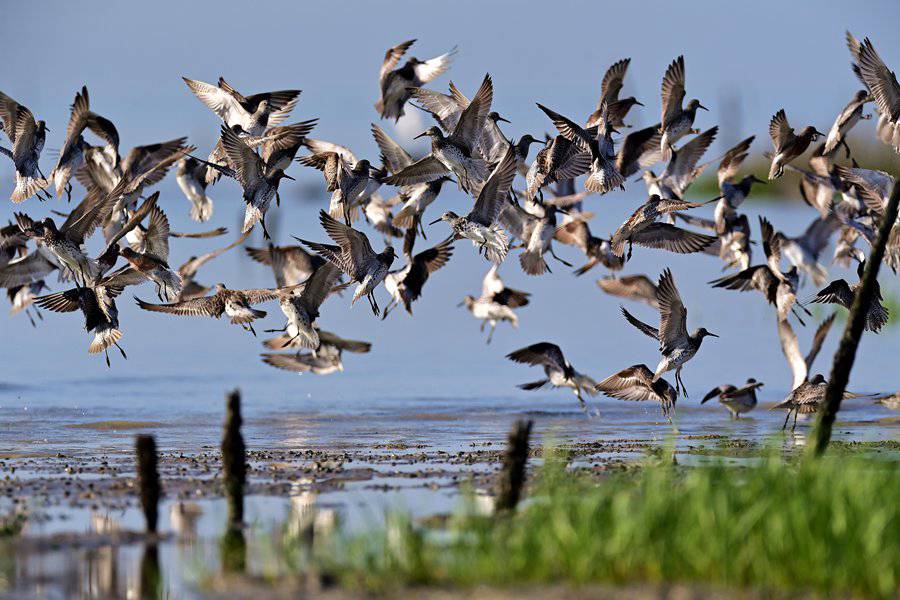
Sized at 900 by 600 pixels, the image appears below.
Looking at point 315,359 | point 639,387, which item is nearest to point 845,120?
point 639,387

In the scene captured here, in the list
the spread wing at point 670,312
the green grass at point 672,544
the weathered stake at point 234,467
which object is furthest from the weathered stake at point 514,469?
the spread wing at point 670,312

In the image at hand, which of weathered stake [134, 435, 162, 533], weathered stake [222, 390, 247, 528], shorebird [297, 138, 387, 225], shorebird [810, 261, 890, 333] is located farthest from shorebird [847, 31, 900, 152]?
weathered stake [134, 435, 162, 533]

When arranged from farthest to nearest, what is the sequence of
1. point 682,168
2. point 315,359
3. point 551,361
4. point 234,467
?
1. point 682,168
2. point 315,359
3. point 551,361
4. point 234,467

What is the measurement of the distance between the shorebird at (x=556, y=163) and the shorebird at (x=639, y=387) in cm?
222

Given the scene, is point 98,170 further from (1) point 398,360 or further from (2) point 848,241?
(2) point 848,241

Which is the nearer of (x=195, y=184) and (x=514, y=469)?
(x=514, y=469)

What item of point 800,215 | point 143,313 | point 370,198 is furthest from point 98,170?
point 800,215

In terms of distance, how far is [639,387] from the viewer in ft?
45.4

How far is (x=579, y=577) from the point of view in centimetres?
625

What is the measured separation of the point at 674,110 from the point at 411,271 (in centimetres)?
347

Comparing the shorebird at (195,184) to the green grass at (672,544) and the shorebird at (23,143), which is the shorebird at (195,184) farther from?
the green grass at (672,544)

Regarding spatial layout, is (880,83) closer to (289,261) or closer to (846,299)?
(846,299)

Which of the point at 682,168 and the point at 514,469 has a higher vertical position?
the point at 682,168

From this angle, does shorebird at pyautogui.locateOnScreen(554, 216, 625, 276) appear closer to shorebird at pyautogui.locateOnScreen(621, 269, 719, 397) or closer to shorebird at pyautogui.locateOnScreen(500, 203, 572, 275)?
shorebird at pyautogui.locateOnScreen(500, 203, 572, 275)
